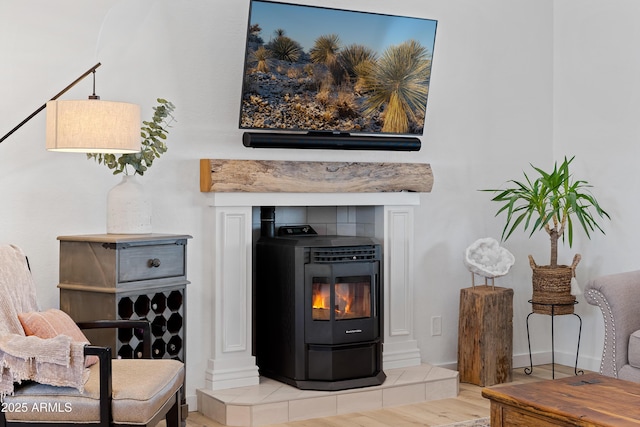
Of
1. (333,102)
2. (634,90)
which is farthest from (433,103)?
(634,90)

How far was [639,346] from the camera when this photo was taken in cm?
415

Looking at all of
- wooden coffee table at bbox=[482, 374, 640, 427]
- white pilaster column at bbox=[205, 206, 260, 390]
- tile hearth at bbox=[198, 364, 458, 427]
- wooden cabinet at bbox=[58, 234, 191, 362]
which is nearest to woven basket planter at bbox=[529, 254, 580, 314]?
tile hearth at bbox=[198, 364, 458, 427]

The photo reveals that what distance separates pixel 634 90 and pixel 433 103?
1282 mm

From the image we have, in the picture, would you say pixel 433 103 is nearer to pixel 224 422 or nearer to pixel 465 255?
pixel 465 255

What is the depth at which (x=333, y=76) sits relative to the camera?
4812 mm

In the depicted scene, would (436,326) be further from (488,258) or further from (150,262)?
(150,262)

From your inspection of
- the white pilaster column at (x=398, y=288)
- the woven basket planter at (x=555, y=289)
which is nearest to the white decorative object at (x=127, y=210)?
the white pilaster column at (x=398, y=288)

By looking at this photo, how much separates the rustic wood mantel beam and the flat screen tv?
0.12 metres

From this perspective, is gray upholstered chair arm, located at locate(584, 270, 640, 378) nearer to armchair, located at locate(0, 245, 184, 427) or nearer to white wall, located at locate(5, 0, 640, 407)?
white wall, located at locate(5, 0, 640, 407)

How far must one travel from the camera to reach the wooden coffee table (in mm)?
2909

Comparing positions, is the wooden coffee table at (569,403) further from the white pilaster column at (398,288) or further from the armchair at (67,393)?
the white pilaster column at (398,288)

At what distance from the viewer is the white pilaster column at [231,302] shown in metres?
4.59

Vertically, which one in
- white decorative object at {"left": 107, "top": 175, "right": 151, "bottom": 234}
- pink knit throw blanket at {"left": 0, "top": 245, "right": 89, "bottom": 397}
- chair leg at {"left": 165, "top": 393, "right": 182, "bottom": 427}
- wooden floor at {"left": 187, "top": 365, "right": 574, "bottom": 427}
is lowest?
wooden floor at {"left": 187, "top": 365, "right": 574, "bottom": 427}

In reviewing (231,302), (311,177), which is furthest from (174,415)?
(311,177)
